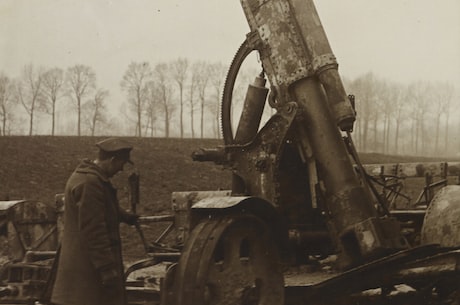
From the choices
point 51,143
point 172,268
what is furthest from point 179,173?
point 172,268

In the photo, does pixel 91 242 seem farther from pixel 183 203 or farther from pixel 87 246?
pixel 183 203

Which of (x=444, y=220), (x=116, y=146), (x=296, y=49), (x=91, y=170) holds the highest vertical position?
(x=296, y=49)

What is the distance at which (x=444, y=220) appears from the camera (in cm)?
663

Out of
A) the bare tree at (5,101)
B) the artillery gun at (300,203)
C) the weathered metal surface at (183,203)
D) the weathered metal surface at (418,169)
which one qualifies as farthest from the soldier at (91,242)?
the bare tree at (5,101)

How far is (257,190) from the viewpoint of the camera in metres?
6.42

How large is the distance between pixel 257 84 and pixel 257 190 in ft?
4.02

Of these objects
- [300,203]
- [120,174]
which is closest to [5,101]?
[120,174]

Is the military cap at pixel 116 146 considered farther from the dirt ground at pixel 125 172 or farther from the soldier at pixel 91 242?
the dirt ground at pixel 125 172

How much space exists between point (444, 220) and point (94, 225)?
3.42 meters

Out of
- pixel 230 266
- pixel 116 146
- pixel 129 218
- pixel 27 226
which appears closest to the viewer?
pixel 116 146

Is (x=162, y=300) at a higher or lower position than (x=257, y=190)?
lower

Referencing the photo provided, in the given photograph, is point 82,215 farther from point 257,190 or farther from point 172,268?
point 257,190

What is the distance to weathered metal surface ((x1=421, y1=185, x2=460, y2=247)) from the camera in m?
6.55

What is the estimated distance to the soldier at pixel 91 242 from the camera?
487cm
